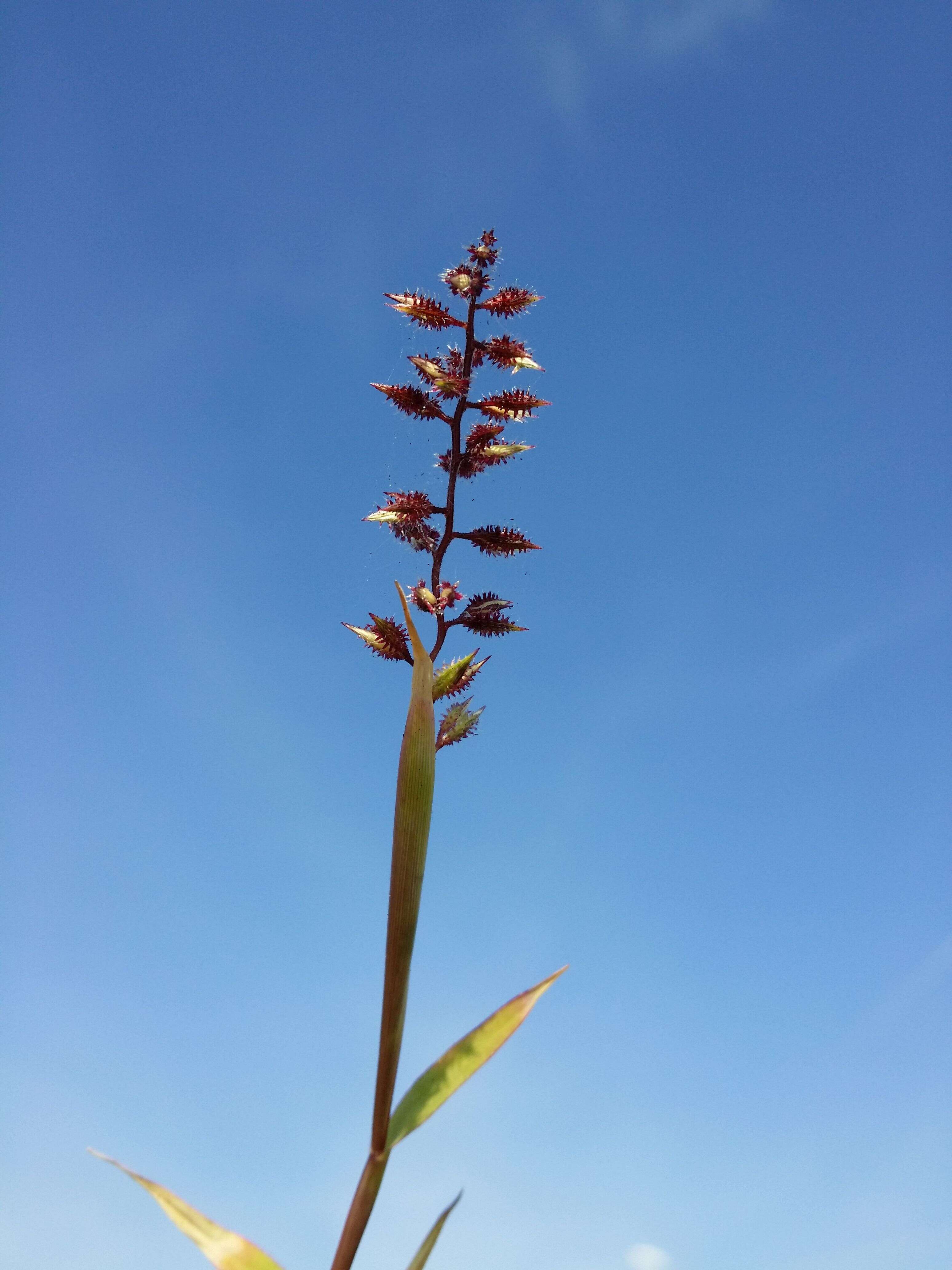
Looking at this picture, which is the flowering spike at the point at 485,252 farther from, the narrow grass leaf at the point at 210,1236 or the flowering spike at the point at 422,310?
the narrow grass leaf at the point at 210,1236

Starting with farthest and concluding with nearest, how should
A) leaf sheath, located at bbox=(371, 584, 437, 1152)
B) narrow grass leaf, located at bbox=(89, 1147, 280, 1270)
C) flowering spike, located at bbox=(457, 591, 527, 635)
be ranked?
flowering spike, located at bbox=(457, 591, 527, 635)
leaf sheath, located at bbox=(371, 584, 437, 1152)
narrow grass leaf, located at bbox=(89, 1147, 280, 1270)

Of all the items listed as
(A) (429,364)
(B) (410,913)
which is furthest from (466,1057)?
(A) (429,364)

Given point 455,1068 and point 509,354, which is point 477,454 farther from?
point 455,1068

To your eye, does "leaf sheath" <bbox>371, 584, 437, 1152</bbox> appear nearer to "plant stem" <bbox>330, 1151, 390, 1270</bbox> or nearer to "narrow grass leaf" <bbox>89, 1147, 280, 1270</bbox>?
"plant stem" <bbox>330, 1151, 390, 1270</bbox>

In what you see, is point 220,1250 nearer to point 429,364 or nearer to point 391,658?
point 391,658

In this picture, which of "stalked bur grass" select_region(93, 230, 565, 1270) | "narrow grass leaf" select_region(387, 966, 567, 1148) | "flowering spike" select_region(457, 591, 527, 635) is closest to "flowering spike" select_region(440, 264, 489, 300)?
"stalked bur grass" select_region(93, 230, 565, 1270)

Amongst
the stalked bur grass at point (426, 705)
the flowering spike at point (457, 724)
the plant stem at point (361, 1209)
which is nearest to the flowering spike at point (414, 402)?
the stalked bur grass at point (426, 705)
